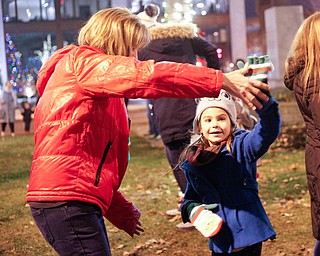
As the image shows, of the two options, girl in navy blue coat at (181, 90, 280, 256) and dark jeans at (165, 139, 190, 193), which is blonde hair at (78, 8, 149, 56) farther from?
dark jeans at (165, 139, 190, 193)

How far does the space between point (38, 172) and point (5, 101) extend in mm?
19213

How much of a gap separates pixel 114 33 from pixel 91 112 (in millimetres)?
476

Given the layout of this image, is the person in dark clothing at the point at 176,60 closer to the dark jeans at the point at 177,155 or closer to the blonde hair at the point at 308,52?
the dark jeans at the point at 177,155

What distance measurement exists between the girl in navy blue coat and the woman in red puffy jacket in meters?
0.65

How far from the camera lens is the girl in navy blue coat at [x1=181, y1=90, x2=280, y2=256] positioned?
13.3ft

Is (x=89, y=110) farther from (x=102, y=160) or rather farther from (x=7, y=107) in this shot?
(x=7, y=107)

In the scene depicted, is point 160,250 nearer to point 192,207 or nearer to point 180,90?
point 192,207

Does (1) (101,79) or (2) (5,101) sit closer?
(1) (101,79)

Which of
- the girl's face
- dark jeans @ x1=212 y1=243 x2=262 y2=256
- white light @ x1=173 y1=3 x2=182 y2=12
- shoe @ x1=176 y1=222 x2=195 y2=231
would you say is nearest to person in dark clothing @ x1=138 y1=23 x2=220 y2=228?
shoe @ x1=176 y1=222 x2=195 y2=231

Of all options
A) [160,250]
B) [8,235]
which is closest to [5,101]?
[8,235]

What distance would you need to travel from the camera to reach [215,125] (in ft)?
14.0

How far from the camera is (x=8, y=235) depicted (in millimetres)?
7809

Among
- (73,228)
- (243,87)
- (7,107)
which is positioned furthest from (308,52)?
(7,107)

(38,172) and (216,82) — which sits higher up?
(216,82)
